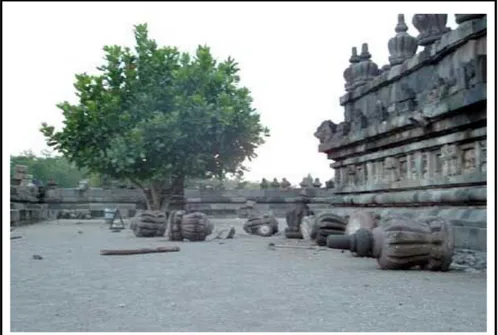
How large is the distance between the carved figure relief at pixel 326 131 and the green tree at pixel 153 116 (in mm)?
6146

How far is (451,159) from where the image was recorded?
9961 mm

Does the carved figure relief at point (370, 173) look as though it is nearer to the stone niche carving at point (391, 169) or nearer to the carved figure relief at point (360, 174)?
the carved figure relief at point (360, 174)

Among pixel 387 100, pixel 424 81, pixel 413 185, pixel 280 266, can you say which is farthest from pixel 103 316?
pixel 387 100

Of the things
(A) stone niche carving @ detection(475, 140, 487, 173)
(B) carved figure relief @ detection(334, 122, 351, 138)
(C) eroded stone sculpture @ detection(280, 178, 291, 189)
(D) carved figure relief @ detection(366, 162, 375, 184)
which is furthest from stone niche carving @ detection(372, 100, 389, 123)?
(C) eroded stone sculpture @ detection(280, 178, 291, 189)

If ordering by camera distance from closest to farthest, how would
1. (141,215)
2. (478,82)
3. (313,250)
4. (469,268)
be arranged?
(469,268) → (478,82) → (313,250) → (141,215)

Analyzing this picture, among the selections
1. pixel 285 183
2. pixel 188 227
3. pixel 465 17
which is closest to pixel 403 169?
pixel 465 17

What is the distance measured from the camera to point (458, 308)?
473 cm

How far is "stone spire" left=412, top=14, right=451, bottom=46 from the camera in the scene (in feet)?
37.0

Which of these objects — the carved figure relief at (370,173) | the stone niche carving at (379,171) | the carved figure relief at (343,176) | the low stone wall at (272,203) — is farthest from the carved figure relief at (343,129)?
the stone niche carving at (379,171)

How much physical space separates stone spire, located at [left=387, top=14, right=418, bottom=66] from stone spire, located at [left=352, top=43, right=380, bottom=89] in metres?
2.19

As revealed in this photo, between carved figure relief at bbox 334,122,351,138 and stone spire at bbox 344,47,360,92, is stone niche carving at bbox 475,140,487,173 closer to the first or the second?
carved figure relief at bbox 334,122,351,138

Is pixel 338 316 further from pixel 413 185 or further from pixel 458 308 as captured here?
pixel 413 185

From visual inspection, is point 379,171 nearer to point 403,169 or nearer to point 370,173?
point 370,173

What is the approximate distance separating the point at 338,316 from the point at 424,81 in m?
8.14
